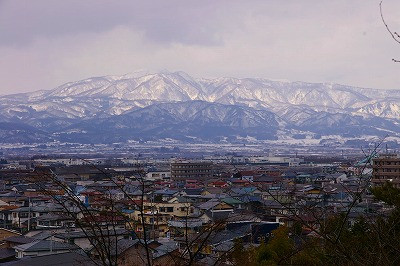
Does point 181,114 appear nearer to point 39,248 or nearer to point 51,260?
point 39,248

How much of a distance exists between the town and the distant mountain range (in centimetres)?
7052

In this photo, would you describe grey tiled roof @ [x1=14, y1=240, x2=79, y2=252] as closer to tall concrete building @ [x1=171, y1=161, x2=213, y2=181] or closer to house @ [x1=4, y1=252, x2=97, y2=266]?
house @ [x1=4, y1=252, x2=97, y2=266]

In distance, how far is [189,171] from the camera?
30.8 m

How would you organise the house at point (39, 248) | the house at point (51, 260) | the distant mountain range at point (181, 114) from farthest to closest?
the distant mountain range at point (181, 114), the house at point (39, 248), the house at point (51, 260)

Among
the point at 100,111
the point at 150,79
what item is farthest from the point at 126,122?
the point at 150,79

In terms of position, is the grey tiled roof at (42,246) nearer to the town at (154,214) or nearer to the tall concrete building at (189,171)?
the town at (154,214)

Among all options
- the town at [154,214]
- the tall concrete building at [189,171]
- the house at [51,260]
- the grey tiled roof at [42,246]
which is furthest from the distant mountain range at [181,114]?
the house at [51,260]

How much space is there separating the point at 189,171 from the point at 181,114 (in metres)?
81.3

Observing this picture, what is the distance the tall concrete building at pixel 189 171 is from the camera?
1197 inches

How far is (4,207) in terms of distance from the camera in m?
15.8

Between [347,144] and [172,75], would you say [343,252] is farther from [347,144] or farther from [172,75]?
[172,75]

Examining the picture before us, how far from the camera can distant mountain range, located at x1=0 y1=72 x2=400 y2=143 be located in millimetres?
99375

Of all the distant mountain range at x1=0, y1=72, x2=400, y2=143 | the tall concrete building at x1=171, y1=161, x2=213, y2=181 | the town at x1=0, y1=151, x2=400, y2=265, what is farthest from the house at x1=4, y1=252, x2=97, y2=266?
the distant mountain range at x1=0, y1=72, x2=400, y2=143

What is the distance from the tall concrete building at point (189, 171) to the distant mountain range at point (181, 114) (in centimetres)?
6086
